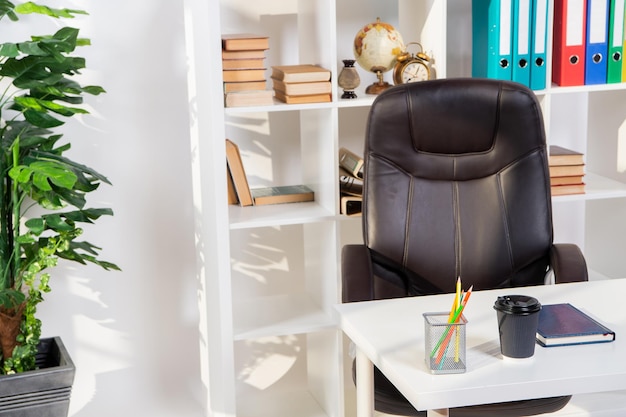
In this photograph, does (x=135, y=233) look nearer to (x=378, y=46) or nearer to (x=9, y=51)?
(x=9, y=51)

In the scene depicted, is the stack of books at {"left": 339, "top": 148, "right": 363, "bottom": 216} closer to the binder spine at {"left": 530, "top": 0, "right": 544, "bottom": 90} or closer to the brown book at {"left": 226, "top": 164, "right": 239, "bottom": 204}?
the brown book at {"left": 226, "top": 164, "right": 239, "bottom": 204}

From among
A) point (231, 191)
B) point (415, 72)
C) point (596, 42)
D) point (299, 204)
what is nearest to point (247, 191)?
point (231, 191)

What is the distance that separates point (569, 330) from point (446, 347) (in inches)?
11.9

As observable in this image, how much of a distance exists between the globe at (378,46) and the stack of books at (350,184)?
0.30 m

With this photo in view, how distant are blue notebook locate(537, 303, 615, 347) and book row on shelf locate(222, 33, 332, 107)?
118 cm

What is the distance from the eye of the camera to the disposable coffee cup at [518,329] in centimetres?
175

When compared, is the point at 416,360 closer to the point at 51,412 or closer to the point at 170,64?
the point at 51,412

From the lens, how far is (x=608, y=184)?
10.5 feet

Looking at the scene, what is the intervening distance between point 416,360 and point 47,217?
56.5 inches

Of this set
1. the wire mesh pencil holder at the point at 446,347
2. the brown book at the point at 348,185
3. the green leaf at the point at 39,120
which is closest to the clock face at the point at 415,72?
the brown book at the point at 348,185

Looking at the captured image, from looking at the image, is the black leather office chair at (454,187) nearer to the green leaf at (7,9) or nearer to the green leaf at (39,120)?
the green leaf at (39,120)

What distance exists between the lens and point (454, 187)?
→ 2578mm

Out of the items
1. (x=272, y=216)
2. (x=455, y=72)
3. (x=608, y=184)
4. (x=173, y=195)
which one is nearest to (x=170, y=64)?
(x=173, y=195)

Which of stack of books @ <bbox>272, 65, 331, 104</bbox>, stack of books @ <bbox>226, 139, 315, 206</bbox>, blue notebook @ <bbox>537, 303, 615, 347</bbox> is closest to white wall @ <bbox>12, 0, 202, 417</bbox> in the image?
stack of books @ <bbox>226, 139, 315, 206</bbox>
